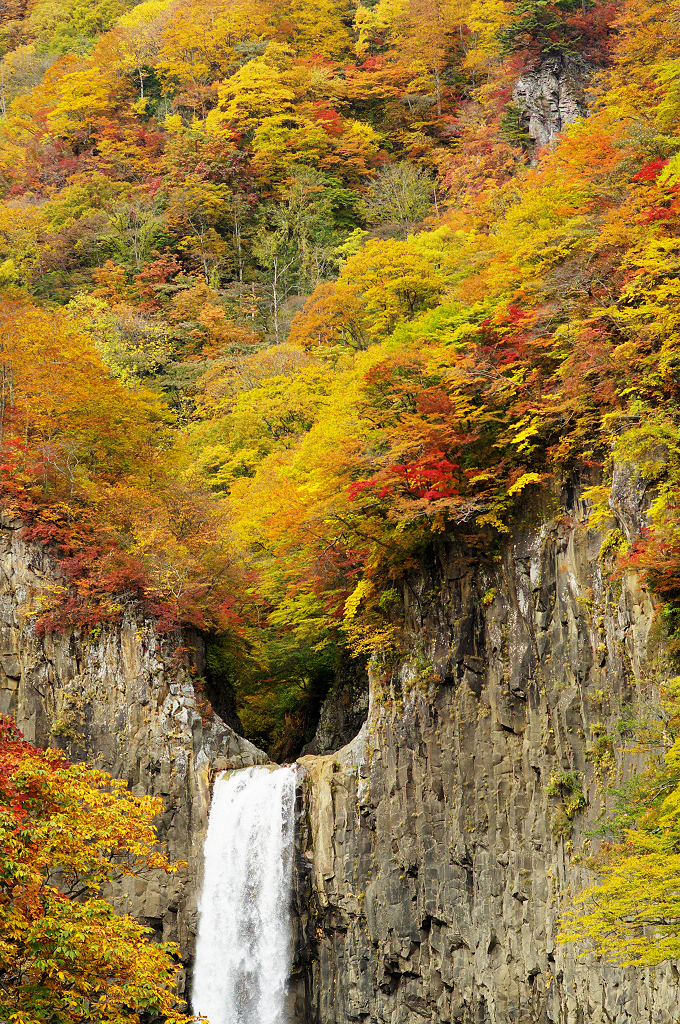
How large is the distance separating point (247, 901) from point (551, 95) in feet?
108

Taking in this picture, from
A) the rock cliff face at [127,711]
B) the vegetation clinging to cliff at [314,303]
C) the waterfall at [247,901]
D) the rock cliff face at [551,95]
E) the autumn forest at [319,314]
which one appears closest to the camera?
the autumn forest at [319,314]

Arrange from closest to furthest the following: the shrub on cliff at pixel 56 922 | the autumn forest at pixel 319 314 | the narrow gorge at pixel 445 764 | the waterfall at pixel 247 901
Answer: the shrub on cliff at pixel 56 922 < the narrow gorge at pixel 445 764 < the autumn forest at pixel 319 314 < the waterfall at pixel 247 901

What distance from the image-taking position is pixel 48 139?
51.8 metres

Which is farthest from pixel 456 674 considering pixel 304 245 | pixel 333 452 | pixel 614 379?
pixel 304 245

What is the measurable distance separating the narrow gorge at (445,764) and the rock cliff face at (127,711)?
5cm

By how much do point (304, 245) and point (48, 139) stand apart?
1836 centimetres

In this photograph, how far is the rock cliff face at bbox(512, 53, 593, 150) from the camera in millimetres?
37250

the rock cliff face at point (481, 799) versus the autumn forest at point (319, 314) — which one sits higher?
the autumn forest at point (319, 314)

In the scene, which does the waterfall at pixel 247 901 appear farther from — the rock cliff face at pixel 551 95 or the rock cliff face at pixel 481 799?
the rock cliff face at pixel 551 95

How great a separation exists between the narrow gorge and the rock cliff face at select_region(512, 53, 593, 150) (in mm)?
24583

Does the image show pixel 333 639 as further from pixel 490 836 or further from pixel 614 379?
pixel 614 379

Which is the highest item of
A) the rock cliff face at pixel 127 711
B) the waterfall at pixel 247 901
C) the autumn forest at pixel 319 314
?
the autumn forest at pixel 319 314

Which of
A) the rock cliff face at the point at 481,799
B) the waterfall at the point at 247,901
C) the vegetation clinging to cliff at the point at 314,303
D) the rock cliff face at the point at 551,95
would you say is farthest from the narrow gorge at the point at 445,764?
the rock cliff face at the point at 551,95

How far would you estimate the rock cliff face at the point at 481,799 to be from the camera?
1509 centimetres
